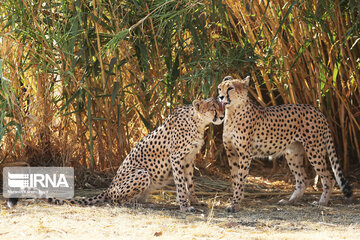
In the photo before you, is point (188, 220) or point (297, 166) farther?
point (297, 166)

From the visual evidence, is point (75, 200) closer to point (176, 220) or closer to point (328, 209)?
point (176, 220)

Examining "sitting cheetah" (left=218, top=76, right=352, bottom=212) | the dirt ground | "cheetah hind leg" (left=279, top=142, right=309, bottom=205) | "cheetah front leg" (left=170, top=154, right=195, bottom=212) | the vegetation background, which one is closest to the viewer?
the dirt ground

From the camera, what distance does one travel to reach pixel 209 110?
3.80 metres

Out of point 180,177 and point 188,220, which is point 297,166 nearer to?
point 180,177

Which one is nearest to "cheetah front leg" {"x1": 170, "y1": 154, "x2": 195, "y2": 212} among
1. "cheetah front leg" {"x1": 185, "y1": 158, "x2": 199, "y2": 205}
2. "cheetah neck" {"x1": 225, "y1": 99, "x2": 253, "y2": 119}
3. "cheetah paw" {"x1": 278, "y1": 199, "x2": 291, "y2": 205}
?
"cheetah front leg" {"x1": 185, "y1": 158, "x2": 199, "y2": 205}

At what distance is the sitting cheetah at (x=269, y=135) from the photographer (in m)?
3.88

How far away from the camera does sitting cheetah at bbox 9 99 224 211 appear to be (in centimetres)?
380

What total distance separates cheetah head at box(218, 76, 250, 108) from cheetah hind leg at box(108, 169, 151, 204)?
27.7 inches

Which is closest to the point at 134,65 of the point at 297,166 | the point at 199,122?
the point at 199,122

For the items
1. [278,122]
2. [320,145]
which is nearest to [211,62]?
[278,122]

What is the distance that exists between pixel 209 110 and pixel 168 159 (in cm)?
44

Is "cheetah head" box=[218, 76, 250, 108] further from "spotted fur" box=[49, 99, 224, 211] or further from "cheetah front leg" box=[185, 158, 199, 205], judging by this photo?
"cheetah front leg" box=[185, 158, 199, 205]

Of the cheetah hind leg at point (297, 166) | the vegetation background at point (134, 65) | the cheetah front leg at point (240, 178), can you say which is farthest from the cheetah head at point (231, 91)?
Result: the cheetah hind leg at point (297, 166)

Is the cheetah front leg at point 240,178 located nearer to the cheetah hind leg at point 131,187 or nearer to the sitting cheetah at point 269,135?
the sitting cheetah at point 269,135
